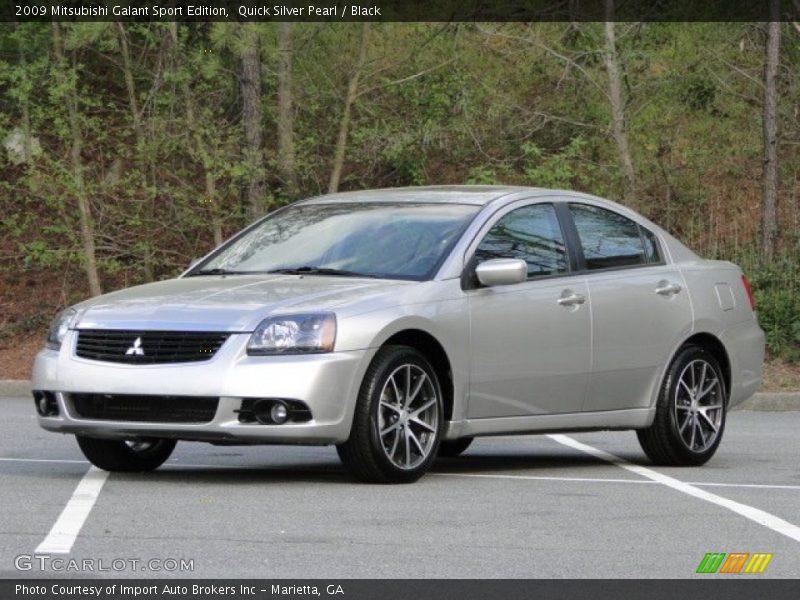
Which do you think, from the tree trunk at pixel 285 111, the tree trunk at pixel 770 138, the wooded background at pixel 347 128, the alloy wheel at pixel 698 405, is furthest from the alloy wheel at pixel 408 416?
the tree trunk at pixel 770 138

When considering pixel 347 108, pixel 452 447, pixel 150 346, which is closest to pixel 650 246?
pixel 452 447

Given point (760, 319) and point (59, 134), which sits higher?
point (59, 134)

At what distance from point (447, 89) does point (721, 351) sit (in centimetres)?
1288

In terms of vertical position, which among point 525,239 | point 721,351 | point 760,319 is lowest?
point 760,319

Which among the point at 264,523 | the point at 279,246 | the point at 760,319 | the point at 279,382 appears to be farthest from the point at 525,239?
the point at 760,319

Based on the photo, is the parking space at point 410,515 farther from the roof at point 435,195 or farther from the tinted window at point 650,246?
the roof at point 435,195

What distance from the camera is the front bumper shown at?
9.63 m

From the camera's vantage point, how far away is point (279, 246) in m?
11.2

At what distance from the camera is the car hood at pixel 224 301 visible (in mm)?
9781

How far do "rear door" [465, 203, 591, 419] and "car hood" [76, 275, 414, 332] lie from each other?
63 cm

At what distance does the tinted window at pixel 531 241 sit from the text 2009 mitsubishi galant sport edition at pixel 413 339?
1 cm

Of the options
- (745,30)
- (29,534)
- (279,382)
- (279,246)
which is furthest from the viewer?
(745,30)

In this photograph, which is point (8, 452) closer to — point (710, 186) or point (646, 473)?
point (646, 473)

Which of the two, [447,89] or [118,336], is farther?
[447,89]
